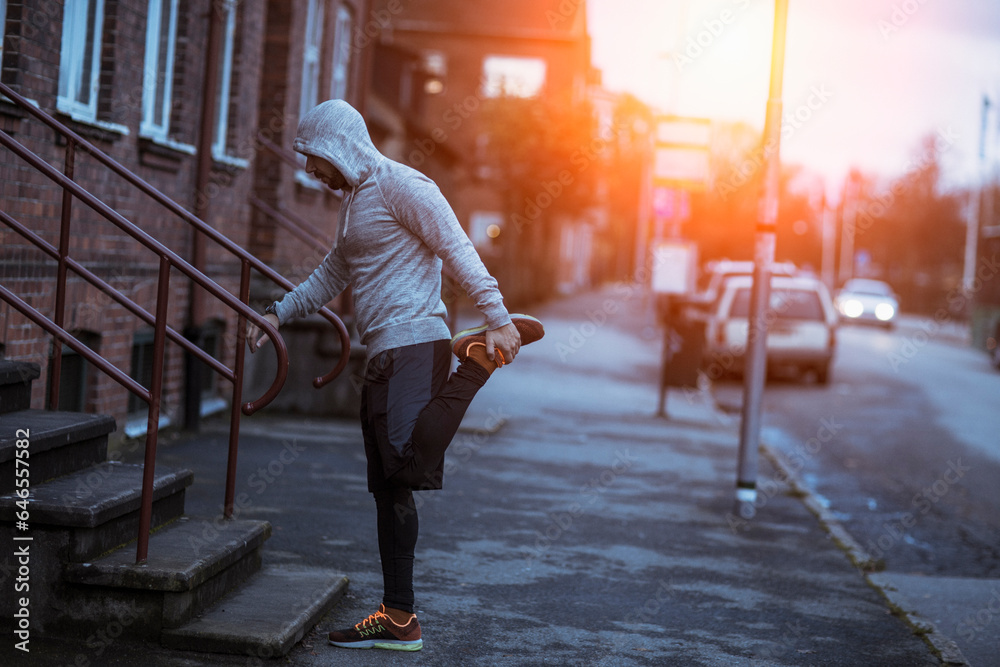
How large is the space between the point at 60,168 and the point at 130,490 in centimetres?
351

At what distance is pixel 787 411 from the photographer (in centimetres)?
1596

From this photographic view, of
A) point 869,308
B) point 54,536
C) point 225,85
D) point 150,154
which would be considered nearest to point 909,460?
point 225,85

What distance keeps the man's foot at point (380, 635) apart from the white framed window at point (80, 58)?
14.3 ft

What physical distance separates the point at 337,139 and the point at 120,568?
171 cm

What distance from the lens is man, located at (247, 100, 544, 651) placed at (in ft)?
14.2

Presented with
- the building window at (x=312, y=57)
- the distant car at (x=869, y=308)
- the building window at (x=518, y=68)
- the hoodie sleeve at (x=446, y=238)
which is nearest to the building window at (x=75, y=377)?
the hoodie sleeve at (x=446, y=238)

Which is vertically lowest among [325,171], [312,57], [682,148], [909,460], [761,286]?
[909,460]

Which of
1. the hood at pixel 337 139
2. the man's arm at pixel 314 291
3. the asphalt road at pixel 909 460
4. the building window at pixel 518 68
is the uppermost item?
the building window at pixel 518 68

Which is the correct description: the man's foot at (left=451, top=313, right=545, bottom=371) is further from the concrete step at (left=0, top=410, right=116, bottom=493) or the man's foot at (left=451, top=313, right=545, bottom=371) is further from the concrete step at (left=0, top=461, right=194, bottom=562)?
the concrete step at (left=0, top=410, right=116, bottom=493)

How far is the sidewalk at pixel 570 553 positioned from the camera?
491 cm

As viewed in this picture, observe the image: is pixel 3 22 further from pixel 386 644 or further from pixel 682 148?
pixel 682 148

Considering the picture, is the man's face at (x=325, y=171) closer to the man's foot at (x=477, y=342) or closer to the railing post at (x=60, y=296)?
the man's foot at (x=477, y=342)

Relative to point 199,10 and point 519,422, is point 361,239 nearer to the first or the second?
point 199,10

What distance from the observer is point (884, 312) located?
42188 mm
